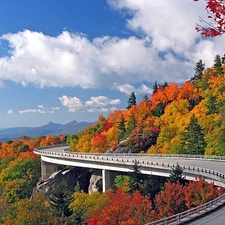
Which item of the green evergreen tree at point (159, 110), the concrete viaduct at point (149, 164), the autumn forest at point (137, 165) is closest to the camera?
the autumn forest at point (137, 165)

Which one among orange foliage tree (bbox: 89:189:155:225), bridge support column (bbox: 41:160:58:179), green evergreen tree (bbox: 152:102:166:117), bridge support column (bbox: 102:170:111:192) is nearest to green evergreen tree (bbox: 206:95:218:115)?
green evergreen tree (bbox: 152:102:166:117)

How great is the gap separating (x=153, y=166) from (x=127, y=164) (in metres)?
8.25

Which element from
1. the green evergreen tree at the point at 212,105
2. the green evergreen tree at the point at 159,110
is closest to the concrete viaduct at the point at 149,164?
the green evergreen tree at the point at 212,105

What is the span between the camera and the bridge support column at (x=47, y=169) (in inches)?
3335

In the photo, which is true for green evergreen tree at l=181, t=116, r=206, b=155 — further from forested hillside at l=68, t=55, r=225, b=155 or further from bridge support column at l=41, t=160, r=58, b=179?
bridge support column at l=41, t=160, r=58, b=179

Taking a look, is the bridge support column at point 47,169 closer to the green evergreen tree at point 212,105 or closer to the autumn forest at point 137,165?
the autumn forest at point 137,165

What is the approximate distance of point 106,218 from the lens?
92.2ft

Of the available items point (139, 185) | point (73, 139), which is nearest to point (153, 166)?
point (139, 185)

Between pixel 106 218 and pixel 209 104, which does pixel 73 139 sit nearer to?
pixel 209 104

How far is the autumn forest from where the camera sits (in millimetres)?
29578

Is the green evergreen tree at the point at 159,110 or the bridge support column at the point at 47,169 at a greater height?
the green evergreen tree at the point at 159,110

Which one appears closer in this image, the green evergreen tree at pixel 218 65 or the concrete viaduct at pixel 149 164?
the concrete viaduct at pixel 149 164

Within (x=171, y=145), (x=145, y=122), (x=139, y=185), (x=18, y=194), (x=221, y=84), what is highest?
(x=221, y=84)

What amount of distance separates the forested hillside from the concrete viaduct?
15.5ft
